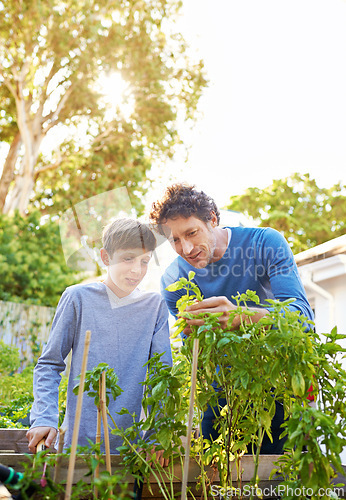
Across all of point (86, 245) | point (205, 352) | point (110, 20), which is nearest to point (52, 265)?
point (110, 20)

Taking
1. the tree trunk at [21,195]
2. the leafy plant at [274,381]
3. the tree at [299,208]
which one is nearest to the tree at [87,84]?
the tree trunk at [21,195]

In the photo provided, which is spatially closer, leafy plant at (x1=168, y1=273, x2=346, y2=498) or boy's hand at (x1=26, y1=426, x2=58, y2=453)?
leafy plant at (x1=168, y1=273, x2=346, y2=498)

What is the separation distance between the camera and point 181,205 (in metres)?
2.12

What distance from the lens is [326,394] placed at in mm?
1345

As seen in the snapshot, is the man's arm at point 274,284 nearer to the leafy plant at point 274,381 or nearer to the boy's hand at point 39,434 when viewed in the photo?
the leafy plant at point 274,381

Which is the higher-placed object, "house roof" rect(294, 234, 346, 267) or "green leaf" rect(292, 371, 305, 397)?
"house roof" rect(294, 234, 346, 267)

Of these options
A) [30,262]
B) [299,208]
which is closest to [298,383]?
[30,262]

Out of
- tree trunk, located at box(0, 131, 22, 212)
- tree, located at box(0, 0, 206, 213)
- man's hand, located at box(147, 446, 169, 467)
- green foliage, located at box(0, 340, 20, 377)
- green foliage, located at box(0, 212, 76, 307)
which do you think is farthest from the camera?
tree trunk, located at box(0, 131, 22, 212)

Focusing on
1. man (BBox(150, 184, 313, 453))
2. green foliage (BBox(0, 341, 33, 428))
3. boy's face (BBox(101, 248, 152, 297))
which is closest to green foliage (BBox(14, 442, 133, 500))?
boy's face (BBox(101, 248, 152, 297))

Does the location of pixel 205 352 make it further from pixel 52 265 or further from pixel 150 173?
pixel 150 173

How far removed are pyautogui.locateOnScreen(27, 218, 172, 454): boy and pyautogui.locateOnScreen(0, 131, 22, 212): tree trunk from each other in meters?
10.2

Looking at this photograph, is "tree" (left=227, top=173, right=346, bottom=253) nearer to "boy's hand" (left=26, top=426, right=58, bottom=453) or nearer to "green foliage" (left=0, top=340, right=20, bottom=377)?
"green foliage" (left=0, top=340, right=20, bottom=377)

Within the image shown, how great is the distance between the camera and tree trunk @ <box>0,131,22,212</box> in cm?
1143

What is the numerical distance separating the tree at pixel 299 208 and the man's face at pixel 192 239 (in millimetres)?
15773
